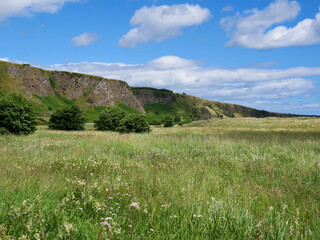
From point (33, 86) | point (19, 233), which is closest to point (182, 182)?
point (19, 233)

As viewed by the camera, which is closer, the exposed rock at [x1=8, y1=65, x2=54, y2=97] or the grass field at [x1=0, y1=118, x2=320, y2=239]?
the grass field at [x1=0, y1=118, x2=320, y2=239]

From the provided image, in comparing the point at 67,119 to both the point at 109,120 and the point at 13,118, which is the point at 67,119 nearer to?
the point at 109,120

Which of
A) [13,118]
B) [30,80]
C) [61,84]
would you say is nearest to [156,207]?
[13,118]

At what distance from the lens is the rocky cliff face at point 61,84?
152 m

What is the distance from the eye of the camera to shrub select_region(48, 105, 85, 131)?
58.8 meters

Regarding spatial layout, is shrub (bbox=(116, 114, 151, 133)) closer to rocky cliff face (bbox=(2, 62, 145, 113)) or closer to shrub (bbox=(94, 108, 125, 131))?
shrub (bbox=(94, 108, 125, 131))

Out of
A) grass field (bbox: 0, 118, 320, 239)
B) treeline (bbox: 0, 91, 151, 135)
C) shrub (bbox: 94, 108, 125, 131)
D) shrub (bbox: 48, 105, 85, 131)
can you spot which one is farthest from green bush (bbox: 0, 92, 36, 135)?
grass field (bbox: 0, 118, 320, 239)

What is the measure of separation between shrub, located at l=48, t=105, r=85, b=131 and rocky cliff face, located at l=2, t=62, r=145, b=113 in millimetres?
107697

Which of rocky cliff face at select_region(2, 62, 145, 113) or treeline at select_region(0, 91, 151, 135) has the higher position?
rocky cliff face at select_region(2, 62, 145, 113)

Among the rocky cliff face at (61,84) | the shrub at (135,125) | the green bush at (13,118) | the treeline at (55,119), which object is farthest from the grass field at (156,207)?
the rocky cliff face at (61,84)

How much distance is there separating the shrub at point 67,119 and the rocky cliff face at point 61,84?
10770 cm

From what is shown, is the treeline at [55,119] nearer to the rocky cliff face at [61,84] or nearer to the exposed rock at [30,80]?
the exposed rock at [30,80]

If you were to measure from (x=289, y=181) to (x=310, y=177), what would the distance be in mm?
863

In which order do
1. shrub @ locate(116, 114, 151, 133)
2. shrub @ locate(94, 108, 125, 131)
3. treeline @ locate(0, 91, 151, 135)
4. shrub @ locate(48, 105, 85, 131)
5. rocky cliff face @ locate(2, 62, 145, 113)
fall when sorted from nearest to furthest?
1. treeline @ locate(0, 91, 151, 135)
2. shrub @ locate(116, 114, 151, 133)
3. shrub @ locate(48, 105, 85, 131)
4. shrub @ locate(94, 108, 125, 131)
5. rocky cliff face @ locate(2, 62, 145, 113)
